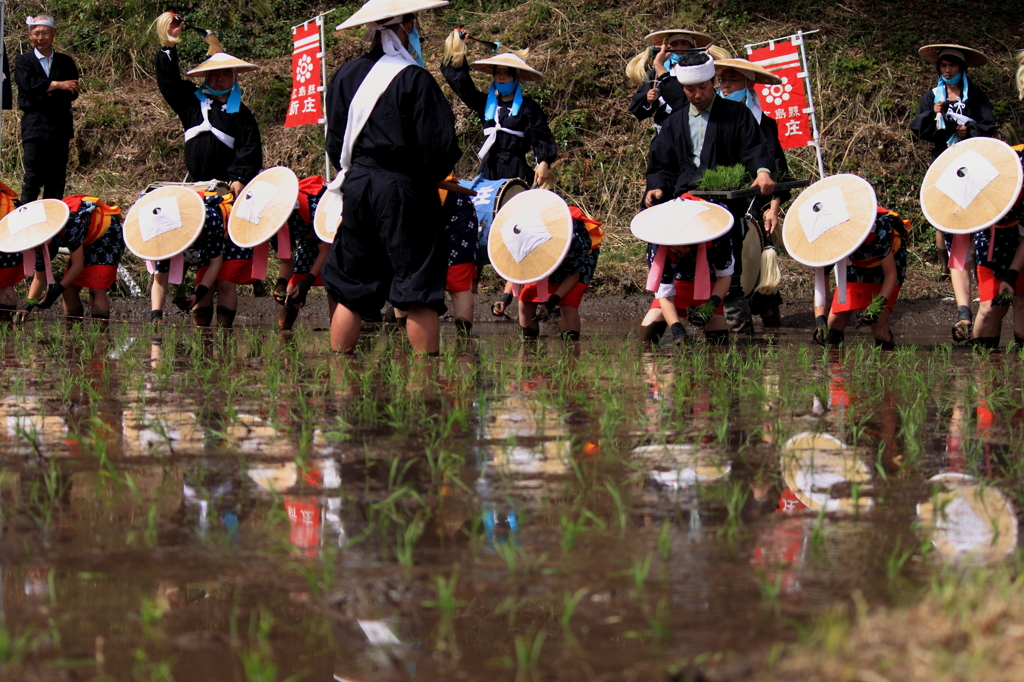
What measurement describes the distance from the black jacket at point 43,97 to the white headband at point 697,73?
597 cm

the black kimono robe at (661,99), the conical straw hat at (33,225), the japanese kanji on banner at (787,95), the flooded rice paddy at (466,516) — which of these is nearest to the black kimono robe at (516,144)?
the black kimono robe at (661,99)

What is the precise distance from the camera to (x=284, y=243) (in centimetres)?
875

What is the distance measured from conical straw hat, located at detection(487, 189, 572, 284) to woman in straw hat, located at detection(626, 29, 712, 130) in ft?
7.60

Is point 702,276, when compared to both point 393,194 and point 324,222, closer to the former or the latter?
point 393,194

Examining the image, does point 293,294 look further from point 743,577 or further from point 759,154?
point 743,577

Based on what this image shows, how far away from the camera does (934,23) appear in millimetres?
15805

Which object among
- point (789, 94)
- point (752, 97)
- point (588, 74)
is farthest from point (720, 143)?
point (588, 74)

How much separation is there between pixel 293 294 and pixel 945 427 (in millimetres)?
5188

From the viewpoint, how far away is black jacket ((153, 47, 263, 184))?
32.1 ft

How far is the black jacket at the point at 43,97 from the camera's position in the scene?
1116 cm

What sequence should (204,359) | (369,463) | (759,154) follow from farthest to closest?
(759,154) < (204,359) < (369,463)

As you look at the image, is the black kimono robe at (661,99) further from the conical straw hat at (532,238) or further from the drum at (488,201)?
the conical straw hat at (532,238)

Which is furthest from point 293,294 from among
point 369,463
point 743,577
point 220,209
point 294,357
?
point 743,577

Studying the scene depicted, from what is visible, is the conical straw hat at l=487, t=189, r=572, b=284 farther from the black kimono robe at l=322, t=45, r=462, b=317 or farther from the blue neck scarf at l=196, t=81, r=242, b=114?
the blue neck scarf at l=196, t=81, r=242, b=114
